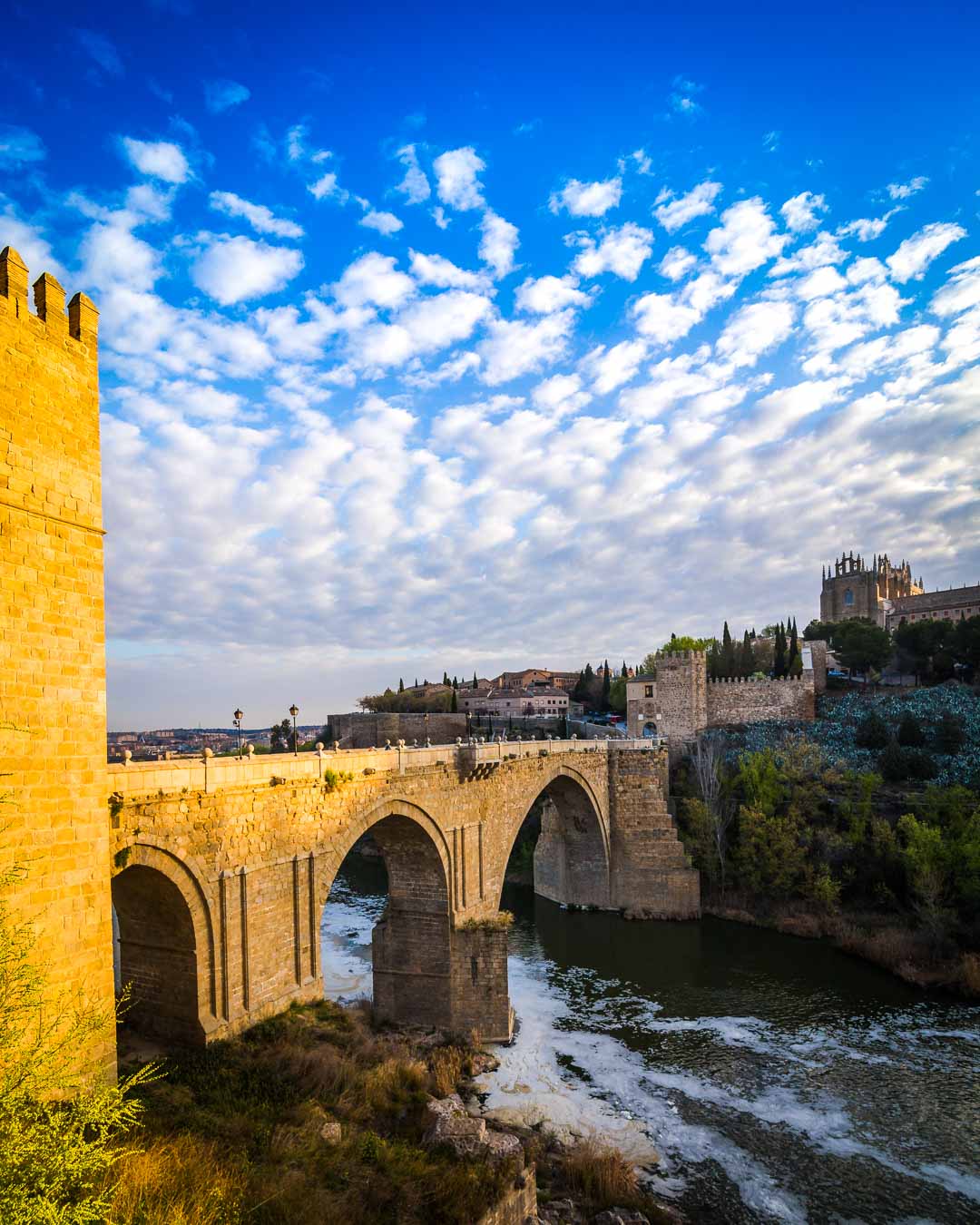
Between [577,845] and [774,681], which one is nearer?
[577,845]

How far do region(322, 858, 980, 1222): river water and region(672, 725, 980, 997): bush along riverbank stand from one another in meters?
1.33

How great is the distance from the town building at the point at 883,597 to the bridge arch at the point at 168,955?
2404 inches

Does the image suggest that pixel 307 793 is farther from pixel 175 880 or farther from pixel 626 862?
pixel 626 862

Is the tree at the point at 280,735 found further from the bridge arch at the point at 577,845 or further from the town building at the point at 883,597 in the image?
the town building at the point at 883,597

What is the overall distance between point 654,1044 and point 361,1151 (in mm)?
8910

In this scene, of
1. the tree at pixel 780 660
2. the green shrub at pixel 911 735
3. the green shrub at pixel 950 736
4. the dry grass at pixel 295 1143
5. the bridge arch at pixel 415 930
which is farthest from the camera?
the tree at pixel 780 660

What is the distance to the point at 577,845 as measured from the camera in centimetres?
2683

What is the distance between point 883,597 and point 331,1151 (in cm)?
6841

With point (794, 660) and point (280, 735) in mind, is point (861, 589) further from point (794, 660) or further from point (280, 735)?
point (280, 735)

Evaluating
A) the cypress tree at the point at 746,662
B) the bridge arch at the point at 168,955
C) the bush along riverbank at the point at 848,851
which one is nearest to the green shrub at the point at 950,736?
the bush along riverbank at the point at 848,851

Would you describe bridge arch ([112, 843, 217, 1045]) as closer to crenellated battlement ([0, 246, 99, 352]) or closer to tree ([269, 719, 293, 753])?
crenellated battlement ([0, 246, 99, 352])

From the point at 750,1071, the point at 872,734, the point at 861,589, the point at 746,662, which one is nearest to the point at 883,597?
the point at 861,589

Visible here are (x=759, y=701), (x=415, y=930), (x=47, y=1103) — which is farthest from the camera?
(x=759, y=701)

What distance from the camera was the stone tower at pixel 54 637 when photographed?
7156 mm
